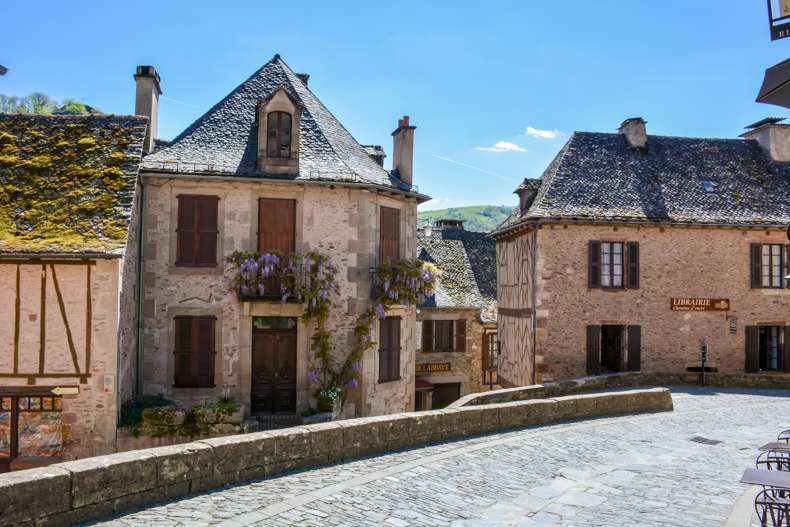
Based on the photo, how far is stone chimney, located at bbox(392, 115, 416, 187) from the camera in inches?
606

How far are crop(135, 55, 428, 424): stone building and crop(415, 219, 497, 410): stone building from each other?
30.5 ft

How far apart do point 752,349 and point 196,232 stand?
15.3 metres

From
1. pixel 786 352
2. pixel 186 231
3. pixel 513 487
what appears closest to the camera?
pixel 513 487

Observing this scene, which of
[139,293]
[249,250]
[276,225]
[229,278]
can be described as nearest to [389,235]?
[276,225]

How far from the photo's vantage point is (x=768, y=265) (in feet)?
60.3

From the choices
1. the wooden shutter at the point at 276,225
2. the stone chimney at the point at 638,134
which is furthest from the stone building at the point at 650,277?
the wooden shutter at the point at 276,225

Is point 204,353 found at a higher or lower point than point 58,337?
lower

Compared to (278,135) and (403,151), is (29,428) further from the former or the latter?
(403,151)

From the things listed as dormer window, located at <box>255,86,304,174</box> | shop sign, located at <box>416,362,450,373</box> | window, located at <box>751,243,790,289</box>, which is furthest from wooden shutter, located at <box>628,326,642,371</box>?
dormer window, located at <box>255,86,304,174</box>

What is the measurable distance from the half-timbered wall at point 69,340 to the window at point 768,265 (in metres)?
16.6

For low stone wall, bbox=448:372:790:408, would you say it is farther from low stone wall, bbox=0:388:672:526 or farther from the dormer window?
the dormer window

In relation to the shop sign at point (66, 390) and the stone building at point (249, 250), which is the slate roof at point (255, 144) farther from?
the shop sign at point (66, 390)

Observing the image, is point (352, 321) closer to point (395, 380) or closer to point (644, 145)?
point (395, 380)

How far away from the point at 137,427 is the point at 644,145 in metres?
16.8
